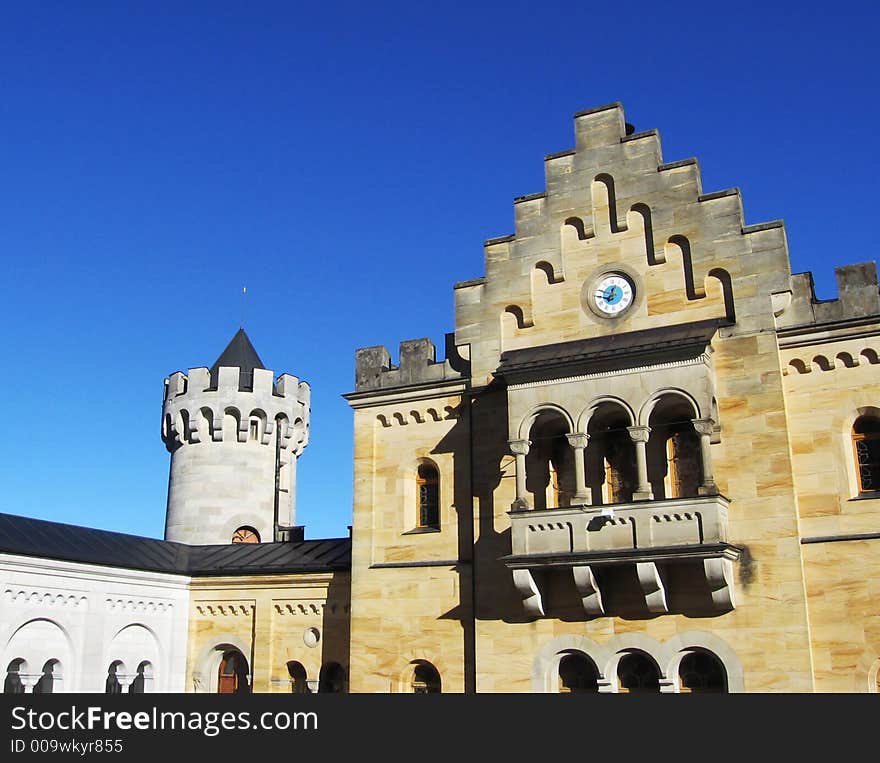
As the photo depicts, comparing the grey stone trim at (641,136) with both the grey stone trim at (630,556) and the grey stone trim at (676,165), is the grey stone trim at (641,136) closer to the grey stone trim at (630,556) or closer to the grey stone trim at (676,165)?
the grey stone trim at (676,165)

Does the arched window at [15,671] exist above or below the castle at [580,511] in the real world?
below

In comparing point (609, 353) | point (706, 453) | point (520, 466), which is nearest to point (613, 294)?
point (609, 353)

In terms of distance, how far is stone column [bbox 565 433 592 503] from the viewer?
22.9 metres

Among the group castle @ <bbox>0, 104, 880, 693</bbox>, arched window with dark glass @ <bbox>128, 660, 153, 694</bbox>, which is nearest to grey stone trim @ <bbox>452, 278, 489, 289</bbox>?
castle @ <bbox>0, 104, 880, 693</bbox>

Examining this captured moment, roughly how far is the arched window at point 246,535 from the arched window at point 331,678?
1343 centimetres

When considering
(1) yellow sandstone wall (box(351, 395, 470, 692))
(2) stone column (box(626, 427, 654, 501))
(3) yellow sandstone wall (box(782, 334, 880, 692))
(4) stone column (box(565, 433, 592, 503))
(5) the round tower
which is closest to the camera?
(3) yellow sandstone wall (box(782, 334, 880, 692))

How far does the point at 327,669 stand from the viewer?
28.3 meters

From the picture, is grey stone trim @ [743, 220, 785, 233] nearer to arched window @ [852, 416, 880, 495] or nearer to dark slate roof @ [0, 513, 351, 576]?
arched window @ [852, 416, 880, 495]

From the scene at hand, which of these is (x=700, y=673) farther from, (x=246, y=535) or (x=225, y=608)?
(x=246, y=535)

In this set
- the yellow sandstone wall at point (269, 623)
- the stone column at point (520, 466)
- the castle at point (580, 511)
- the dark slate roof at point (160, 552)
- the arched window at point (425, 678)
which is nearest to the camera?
the castle at point (580, 511)

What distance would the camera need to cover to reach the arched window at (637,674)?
Result: 22.5 m

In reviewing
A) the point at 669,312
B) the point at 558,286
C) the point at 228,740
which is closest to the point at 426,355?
the point at 558,286

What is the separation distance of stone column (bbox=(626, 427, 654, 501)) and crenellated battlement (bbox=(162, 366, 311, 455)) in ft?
76.5

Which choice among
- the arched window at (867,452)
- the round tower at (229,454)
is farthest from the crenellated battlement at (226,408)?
the arched window at (867,452)
